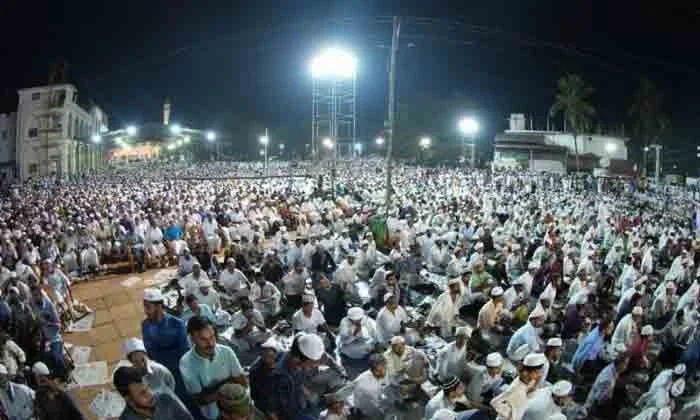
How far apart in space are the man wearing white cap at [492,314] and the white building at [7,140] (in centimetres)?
3690

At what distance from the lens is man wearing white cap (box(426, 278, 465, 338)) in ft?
20.8

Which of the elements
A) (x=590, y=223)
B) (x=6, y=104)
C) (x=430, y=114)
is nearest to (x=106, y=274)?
(x=590, y=223)

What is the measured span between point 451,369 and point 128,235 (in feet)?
26.4

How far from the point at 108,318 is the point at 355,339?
395 centimetres

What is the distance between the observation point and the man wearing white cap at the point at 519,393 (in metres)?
3.75

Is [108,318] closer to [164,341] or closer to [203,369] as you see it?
[164,341]

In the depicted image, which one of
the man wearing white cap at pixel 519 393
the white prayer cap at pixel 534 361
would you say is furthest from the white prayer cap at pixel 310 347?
the white prayer cap at pixel 534 361

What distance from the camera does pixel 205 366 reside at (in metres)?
2.85

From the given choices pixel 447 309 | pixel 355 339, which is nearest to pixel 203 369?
pixel 355 339

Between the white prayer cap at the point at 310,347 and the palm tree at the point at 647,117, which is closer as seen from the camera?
the white prayer cap at the point at 310,347

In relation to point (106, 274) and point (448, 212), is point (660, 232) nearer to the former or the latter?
point (448, 212)

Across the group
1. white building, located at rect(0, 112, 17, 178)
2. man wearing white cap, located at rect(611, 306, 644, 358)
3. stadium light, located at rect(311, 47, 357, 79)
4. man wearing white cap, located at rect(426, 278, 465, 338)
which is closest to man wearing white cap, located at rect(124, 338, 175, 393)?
man wearing white cap, located at rect(426, 278, 465, 338)

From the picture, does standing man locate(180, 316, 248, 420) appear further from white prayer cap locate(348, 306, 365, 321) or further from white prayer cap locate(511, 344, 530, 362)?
white prayer cap locate(511, 344, 530, 362)

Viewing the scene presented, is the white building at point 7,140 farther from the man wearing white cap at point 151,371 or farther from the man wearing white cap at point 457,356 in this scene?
the man wearing white cap at point 151,371
